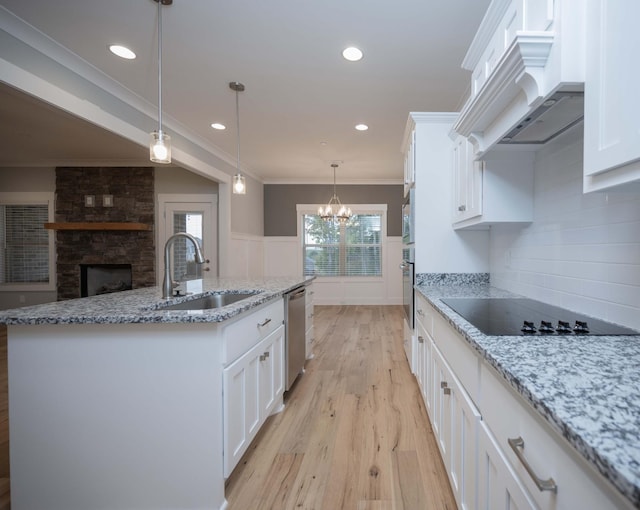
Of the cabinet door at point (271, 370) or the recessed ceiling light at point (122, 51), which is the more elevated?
the recessed ceiling light at point (122, 51)

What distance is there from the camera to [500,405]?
0.88 metres

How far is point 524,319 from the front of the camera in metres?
1.41

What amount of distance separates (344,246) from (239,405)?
5.54 meters

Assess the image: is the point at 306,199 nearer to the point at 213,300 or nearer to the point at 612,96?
the point at 213,300

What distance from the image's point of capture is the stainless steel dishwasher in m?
2.46

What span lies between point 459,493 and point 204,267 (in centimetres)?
508

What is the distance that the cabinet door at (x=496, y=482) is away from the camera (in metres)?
0.75

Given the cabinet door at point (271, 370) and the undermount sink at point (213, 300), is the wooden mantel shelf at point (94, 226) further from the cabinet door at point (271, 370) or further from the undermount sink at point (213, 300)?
the cabinet door at point (271, 370)

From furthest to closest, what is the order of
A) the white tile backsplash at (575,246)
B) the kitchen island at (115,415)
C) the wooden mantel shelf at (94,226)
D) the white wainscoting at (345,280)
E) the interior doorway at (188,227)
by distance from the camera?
the white wainscoting at (345,280) → the interior doorway at (188,227) → the wooden mantel shelf at (94,226) → the kitchen island at (115,415) → the white tile backsplash at (575,246)

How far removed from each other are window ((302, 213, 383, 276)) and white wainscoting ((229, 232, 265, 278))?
3.15ft

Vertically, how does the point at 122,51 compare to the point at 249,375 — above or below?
above

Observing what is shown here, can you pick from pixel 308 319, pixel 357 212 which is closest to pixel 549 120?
pixel 308 319

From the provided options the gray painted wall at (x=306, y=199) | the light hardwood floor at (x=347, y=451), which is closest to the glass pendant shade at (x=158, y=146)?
the light hardwood floor at (x=347, y=451)

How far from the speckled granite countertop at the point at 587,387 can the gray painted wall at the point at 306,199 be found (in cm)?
594
